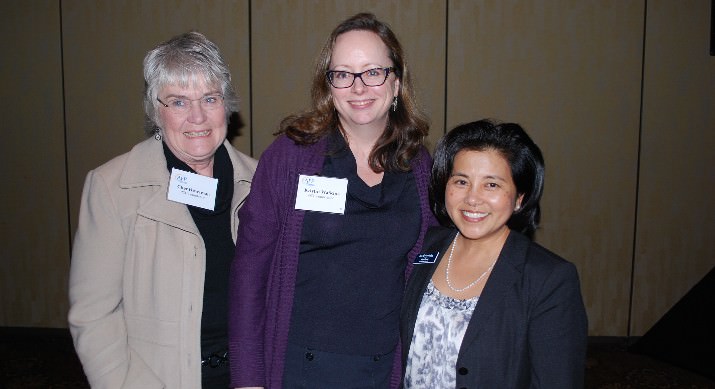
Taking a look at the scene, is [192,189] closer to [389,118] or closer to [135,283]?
[135,283]

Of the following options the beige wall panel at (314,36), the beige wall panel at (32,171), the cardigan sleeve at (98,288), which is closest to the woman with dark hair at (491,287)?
the cardigan sleeve at (98,288)

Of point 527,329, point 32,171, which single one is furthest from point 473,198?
point 32,171

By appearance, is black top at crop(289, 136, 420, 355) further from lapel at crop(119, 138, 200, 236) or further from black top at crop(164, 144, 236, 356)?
lapel at crop(119, 138, 200, 236)

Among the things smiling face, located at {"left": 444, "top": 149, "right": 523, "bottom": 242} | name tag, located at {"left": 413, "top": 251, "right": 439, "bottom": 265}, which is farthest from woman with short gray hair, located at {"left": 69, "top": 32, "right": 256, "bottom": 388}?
smiling face, located at {"left": 444, "top": 149, "right": 523, "bottom": 242}

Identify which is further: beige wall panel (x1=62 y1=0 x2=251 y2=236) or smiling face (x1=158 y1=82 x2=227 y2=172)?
→ beige wall panel (x1=62 y1=0 x2=251 y2=236)

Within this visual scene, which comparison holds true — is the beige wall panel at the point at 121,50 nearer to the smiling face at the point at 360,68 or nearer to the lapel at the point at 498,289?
the smiling face at the point at 360,68

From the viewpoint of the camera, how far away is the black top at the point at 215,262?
1783mm

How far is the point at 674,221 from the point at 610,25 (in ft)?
4.98

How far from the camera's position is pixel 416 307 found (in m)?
1.70

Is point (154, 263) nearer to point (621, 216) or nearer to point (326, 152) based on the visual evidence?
point (326, 152)

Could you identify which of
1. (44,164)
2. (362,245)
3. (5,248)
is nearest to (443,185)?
(362,245)

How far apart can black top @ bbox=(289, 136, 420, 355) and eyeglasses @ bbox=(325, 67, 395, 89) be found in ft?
0.84

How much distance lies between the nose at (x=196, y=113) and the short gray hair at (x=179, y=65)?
6 centimetres

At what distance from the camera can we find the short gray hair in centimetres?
173
